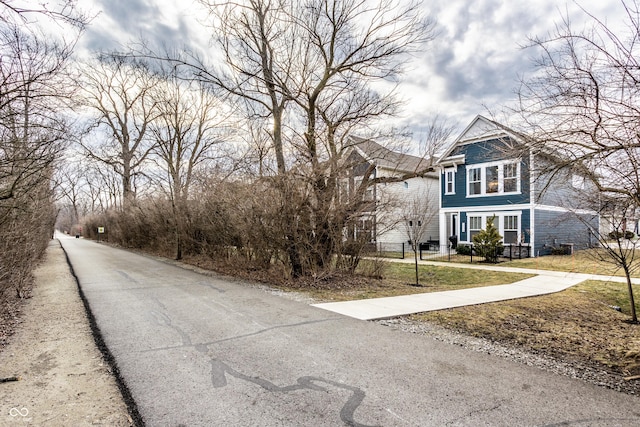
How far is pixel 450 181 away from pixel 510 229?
4449 millimetres

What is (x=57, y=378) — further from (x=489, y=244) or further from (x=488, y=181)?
(x=488, y=181)

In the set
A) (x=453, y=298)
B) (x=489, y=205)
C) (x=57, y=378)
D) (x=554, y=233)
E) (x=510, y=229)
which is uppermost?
(x=489, y=205)

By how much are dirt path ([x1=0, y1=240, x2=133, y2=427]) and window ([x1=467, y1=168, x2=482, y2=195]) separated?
1960 centimetres

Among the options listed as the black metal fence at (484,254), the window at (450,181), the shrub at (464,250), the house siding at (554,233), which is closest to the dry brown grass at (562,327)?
the black metal fence at (484,254)

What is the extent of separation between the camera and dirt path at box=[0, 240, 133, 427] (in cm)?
304

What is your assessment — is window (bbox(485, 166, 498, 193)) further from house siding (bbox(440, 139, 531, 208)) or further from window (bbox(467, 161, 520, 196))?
house siding (bbox(440, 139, 531, 208))

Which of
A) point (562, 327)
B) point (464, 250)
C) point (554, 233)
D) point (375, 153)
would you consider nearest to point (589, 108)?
point (562, 327)

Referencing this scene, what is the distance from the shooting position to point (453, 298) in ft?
27.6

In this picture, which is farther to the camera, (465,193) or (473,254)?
(465,193)

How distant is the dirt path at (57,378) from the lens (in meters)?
3.04

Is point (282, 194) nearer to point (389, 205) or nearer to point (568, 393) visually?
point (389, 205)

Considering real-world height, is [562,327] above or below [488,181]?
below

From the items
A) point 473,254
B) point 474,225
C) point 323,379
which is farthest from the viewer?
point 474,225

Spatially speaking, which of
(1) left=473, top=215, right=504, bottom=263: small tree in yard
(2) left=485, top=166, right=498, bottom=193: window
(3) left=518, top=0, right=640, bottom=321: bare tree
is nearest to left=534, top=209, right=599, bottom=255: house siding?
(2) left=485, top=166, right=498, bottom=193: window
